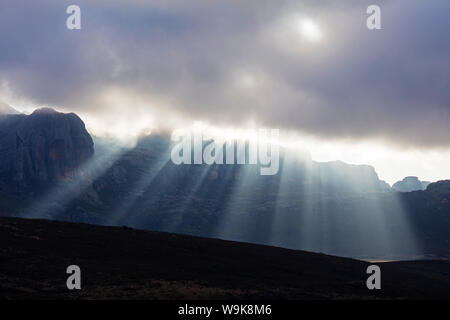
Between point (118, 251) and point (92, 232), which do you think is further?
point (92, 232)

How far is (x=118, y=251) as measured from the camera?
6312 cm

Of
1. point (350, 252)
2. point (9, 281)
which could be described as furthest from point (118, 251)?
point (350, 252)

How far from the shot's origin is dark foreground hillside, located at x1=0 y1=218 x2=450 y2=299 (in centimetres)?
4203

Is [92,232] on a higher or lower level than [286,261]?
higher

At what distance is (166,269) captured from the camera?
5488cm

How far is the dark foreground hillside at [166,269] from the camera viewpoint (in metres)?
42.0
